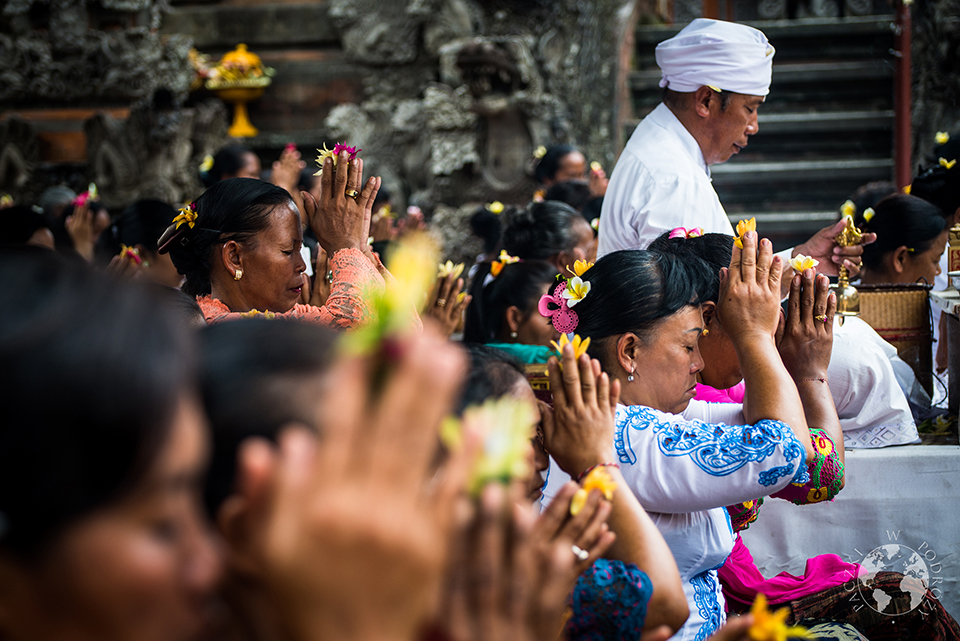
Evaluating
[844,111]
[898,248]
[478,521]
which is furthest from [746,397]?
[844,111]

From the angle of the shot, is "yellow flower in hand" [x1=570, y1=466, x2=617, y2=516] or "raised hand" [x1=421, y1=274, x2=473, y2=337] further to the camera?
"raised hand" [x1=421, y1=274, x2=473, y2=337]

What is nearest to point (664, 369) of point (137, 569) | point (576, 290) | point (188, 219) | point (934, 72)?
point (576, 290)

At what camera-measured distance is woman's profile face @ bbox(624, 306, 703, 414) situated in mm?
2018

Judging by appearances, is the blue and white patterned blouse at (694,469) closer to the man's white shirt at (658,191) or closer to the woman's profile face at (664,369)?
the woman's profile face at (664,369)

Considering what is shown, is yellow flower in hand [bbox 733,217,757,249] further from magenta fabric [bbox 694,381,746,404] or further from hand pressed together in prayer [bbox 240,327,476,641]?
hand pressed together in prayer [bbox 240,327,476,641]

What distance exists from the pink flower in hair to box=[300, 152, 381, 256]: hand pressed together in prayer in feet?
2.48

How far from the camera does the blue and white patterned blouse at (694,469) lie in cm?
171

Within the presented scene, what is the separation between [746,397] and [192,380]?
1.45 metres

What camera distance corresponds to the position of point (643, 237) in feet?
10.6

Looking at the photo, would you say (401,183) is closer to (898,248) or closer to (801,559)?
(898,248)

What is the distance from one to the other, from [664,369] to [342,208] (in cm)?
121

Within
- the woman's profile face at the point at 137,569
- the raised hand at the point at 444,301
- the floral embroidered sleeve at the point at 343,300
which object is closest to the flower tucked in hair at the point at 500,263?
the raised hand at the point at 444,301

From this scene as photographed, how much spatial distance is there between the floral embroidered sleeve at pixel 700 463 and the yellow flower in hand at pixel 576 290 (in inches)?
17.4

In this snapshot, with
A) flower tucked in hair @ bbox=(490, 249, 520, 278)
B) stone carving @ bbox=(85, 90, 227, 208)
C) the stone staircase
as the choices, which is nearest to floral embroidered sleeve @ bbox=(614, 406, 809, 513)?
flower tucked in hair @ bbox=(490, 249, 520, 278)
